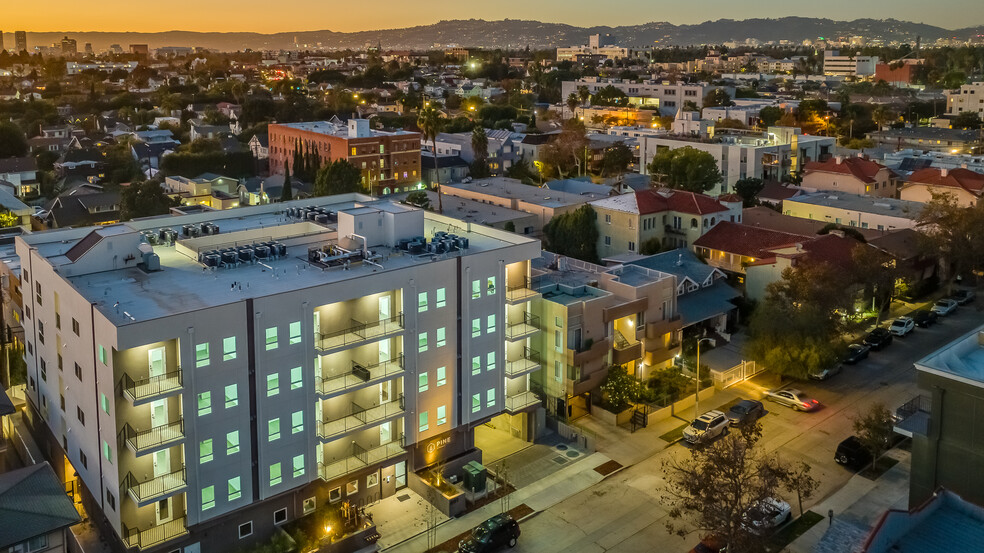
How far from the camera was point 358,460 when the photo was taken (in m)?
26.8

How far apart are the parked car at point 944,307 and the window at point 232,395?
127ft

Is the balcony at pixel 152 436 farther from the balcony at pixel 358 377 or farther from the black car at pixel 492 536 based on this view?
the black car at pixel 492 536

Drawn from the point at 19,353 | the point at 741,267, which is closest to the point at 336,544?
the point at 19,353

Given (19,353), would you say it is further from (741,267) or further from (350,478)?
(741,267)

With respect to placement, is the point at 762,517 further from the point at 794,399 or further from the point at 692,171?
the point at 692,171

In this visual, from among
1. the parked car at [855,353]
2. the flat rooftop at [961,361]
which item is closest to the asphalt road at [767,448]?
the parked car at [855,353]

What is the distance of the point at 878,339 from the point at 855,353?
259cm

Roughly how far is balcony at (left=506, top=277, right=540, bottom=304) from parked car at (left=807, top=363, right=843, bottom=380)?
1361 centimetres

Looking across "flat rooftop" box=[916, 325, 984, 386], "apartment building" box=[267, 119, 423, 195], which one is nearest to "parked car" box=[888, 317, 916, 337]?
"flat rooftop" box=[916, 325, 984, 386]

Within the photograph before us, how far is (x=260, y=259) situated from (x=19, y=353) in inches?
561

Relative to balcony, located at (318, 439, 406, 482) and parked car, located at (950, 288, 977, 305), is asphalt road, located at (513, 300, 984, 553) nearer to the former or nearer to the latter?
balcony, located at (318, 439, 406, 482)

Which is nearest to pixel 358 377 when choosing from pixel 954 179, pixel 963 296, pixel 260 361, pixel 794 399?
pixel 260 361

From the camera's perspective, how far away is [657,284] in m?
35.3

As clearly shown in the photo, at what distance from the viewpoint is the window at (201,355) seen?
22.9 m
